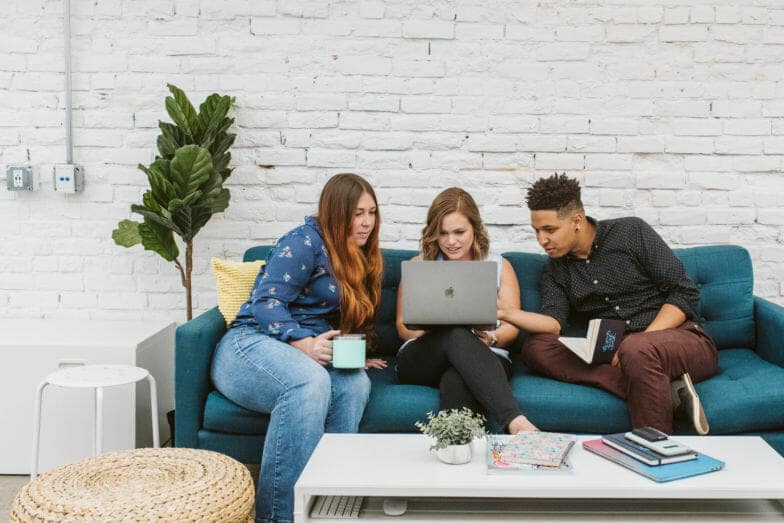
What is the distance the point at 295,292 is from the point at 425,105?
1.12 m

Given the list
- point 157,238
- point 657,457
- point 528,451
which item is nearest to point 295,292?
point 157,238

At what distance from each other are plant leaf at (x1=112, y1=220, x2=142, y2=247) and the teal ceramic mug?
1145mm

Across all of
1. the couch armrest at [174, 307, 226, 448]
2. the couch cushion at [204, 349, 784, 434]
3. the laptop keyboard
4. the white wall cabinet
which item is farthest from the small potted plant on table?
the white wall cabinet

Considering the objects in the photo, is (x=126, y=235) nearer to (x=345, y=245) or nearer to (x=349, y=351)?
(x=345, y=245)

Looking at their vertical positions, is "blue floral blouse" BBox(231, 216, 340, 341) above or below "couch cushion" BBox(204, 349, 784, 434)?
above

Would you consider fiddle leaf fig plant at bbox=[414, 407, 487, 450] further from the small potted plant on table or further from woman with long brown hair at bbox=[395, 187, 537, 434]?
woman with long brown hair at bbox=[395, 187, 537, 434]

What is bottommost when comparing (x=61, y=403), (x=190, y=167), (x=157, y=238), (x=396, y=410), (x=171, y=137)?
(x=61, y=403)

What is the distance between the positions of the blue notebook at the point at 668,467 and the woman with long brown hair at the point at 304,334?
0.81m

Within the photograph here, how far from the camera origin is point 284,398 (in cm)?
228

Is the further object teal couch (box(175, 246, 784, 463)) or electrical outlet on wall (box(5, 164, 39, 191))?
electrical outlet on wall (box(5, 164, 39, 191))

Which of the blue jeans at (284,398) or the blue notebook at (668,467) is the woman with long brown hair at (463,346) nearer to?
the blue jeans at (284,398)

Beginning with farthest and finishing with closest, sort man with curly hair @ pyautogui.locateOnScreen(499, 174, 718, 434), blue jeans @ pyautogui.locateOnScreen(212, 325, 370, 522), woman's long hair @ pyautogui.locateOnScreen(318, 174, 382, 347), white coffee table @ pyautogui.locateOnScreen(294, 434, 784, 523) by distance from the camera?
woman's long hair @ pyautogui.locateOnScreen(318, 174, 382, 347) < man with curly hair @ pyautogui.locateOnScreen(499, 174, 718, 434) < blue jeans @ pyautogui.locateOnScreen(212, 325, 370, 522) < white coffee table @ pyautogui.locateOnScreen(294, 434, 784, 523)

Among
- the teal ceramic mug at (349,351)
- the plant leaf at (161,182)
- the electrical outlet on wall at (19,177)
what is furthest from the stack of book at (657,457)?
the electrical outlet on wall at (19,177)

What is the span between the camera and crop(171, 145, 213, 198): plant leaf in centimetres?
285
